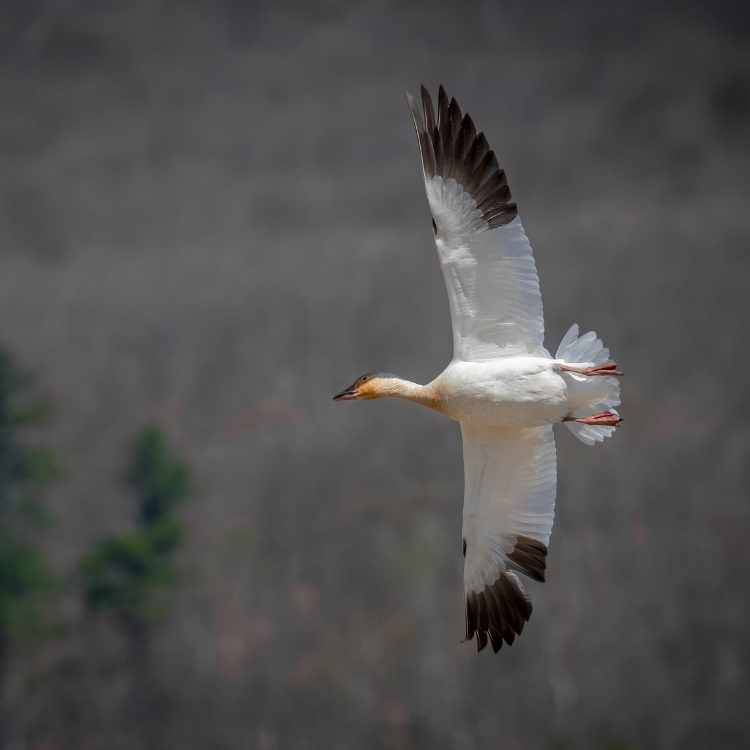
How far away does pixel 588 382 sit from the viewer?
628 cm

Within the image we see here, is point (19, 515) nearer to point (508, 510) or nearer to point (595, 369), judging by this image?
point (508, 510)

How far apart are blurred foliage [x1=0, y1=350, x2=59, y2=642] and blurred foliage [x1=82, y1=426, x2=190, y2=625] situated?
109 centimetres

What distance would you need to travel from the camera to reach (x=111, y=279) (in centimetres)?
3425

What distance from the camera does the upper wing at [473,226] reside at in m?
6.11

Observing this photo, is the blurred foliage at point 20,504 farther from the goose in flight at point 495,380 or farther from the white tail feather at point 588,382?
the white tail feather at point 588,382

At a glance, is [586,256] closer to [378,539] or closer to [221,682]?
[378,539]

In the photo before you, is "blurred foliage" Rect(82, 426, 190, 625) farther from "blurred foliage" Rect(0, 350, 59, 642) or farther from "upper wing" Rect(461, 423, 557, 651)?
"upper wing" Rect(461, 423, 557, 651)

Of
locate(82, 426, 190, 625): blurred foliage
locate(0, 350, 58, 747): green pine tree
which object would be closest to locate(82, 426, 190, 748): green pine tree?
locate(82, 426, 190, 625): blurred foliage

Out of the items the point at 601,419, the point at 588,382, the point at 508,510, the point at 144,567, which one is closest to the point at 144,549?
the point at 144,567

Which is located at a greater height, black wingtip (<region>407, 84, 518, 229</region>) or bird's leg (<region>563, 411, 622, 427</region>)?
black wingtip (<region>407, 84, 518, 229</region>)

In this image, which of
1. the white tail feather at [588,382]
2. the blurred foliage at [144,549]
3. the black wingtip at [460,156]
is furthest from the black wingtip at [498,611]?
the blurred foliage at [144,549]

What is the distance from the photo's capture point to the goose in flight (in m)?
6.15

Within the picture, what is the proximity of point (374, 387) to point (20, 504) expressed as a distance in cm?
1887

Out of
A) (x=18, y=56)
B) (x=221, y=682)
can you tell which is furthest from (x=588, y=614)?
(x=18, y=56)
